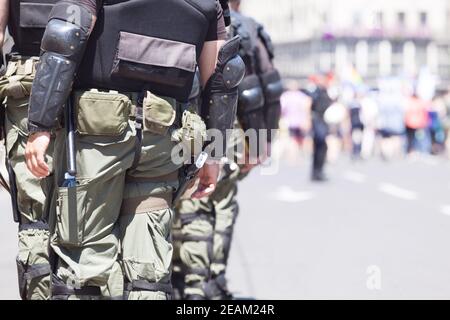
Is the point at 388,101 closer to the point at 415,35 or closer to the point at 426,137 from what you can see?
the point at 426,137

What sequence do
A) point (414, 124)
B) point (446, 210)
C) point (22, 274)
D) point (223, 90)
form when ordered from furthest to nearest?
point (414, 124) → point (446, 210) → point (22, 274) → point (223, 90)

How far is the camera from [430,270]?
7480mm

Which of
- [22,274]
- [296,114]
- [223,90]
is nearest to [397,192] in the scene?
[296,114]

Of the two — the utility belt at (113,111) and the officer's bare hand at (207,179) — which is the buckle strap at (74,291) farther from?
the officer's bare hand at (207,179)

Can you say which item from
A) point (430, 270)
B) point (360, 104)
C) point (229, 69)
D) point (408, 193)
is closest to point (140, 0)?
point (229, 69)

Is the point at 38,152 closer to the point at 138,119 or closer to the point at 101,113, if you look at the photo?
the point at 101,113

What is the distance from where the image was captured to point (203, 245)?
20.5 ft

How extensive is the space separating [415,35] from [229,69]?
85324 mm

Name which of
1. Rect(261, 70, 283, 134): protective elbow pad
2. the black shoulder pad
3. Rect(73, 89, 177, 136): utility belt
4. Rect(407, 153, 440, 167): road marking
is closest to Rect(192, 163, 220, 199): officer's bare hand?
Rect(73, 89, 177, 136): utility belt

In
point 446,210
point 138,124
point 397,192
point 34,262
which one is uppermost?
point 138,124

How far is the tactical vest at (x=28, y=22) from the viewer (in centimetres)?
470

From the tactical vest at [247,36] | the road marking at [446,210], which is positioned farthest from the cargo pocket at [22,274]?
the road marking at [446,210]

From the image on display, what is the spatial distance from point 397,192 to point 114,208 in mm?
11090
